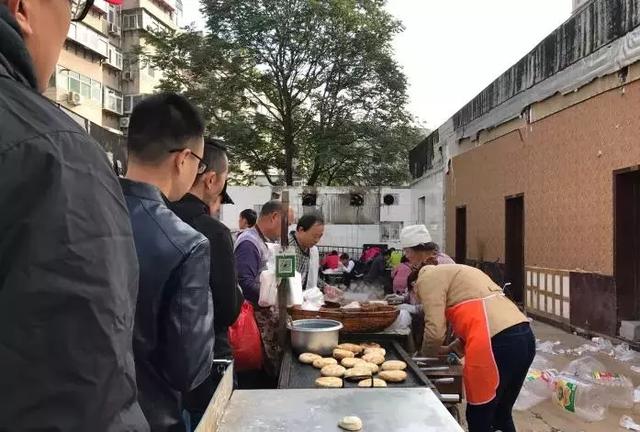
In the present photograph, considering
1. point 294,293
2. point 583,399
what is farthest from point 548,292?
point 294,293

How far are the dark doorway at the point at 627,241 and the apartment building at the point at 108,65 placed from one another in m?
21.0

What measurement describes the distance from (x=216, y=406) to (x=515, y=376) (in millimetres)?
2306

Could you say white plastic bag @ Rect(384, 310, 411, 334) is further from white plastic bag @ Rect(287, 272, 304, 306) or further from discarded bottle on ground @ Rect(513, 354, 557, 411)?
discarded bottle on ground @ Rect(513, 354, 557, 411)

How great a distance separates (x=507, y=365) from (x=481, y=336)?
Result: 0.80ft

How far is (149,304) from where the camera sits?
58.6 inches

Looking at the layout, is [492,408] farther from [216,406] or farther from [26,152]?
[26,152]

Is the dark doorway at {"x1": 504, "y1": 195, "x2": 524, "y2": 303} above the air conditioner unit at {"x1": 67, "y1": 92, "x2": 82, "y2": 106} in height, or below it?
below

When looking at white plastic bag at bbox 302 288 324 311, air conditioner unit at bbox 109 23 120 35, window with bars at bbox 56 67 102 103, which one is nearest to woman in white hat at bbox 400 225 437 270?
white plastic bag at bbox 302 288 324 311

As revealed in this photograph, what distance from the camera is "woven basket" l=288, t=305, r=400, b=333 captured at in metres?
3.62

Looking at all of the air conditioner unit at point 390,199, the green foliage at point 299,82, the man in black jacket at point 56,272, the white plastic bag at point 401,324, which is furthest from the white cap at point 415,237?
the green foliage at point 299,82

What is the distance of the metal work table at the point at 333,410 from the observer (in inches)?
77.2

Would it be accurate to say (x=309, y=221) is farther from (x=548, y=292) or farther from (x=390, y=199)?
(x=390, y=199)

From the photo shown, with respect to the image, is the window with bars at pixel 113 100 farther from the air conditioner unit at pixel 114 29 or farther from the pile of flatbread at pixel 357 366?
the pile of flatbread at pixel 357 366

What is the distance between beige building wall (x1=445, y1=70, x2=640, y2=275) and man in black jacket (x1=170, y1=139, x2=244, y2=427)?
18.5 ft
